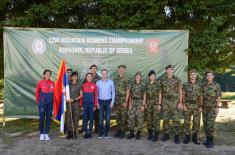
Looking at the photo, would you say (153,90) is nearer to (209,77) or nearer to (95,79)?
(209,77)


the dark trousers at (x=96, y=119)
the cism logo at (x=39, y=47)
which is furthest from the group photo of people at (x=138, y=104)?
the cism logo at (x=39, y=47)

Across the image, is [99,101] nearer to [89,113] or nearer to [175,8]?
[89,113]

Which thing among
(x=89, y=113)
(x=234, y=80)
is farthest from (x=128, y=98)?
(x=234, y=80)

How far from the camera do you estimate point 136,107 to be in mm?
9047

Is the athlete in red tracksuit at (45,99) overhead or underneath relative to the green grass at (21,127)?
overhead

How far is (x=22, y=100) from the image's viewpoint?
1016 cm

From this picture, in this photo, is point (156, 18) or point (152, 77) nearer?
point (152, 77)

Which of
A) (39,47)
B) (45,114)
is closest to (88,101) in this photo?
(45,114)

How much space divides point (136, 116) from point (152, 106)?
0.45m

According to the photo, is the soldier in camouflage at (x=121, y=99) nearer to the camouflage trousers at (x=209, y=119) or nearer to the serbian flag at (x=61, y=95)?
the serbian flag at (x=61, y=95)

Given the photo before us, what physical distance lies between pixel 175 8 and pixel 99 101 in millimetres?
3609

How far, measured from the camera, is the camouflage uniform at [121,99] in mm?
9141

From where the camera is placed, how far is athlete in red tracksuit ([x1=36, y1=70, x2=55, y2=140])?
28.6 feet

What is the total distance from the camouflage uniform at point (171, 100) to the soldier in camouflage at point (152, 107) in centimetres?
17
